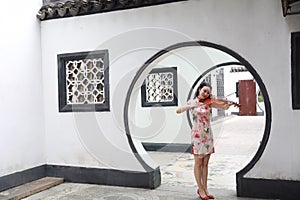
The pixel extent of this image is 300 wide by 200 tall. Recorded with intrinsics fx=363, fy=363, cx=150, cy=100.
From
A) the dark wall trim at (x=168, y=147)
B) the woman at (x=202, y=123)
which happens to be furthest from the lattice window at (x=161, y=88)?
the woman at (x=202, y=123)

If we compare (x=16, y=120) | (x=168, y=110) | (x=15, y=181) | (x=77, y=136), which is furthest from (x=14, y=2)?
(x=168, y=110)

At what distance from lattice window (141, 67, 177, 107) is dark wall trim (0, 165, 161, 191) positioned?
143 inches

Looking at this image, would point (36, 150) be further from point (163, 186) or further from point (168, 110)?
point (168, 110)

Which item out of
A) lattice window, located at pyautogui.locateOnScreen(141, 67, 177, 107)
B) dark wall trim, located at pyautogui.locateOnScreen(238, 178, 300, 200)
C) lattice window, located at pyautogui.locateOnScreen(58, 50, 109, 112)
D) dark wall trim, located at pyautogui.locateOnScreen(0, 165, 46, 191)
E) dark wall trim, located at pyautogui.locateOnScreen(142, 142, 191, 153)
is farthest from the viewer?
lattice window, located at pyautogui.locateOnScreen(141, 67, 177, 107)

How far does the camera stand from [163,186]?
17.3 ft

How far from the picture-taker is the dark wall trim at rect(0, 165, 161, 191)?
202 inches

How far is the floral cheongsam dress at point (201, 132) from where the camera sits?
4.48 m

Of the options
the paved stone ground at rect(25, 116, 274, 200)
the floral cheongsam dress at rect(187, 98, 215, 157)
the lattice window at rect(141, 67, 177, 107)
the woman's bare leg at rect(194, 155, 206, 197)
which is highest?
the lattice window at rect(141, 67, 177, 107)

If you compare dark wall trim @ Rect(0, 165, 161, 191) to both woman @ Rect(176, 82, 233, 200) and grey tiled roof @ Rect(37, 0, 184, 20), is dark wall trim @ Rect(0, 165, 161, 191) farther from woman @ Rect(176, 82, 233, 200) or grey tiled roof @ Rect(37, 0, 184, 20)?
grey tiled roof @ Rect(37, 0, 184, 20)

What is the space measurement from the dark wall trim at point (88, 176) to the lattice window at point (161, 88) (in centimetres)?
364

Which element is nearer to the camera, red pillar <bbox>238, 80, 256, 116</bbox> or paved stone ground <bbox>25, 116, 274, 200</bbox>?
paved stone ground <bbox>25, 116, 274, 200</bbox>

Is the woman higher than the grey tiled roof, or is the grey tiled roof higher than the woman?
the grey tiled roof

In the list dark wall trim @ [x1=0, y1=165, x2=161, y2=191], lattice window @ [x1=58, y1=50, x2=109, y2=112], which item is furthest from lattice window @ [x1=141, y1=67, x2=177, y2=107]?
dark wall trim @ [x1=0, y1=165, x2=161, y2=191]

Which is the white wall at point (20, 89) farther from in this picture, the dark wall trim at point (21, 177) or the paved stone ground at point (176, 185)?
the paved stone ground at point (176, 185)
